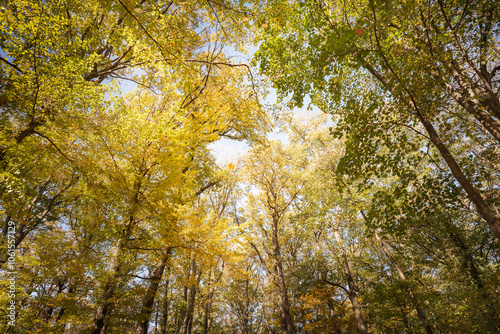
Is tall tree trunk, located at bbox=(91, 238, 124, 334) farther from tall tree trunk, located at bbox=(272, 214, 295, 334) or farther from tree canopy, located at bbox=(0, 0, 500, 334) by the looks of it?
tall tree trunk, located at bbox=(272, 214, 295, 334)

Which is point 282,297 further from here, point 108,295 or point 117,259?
point 117,259

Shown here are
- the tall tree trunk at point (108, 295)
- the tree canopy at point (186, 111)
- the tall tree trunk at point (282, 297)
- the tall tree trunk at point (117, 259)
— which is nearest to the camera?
the tree canopy at point (186, 111)

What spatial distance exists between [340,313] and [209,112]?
47.4 ft

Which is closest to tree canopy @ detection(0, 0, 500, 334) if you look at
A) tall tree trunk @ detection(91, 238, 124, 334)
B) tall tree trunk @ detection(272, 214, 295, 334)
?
tall tree trunk @ detection(91, 238, 124, 334)

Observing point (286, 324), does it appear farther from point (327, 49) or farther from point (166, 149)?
point (327, 49)

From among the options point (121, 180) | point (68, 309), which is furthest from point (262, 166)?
point (68, 309)

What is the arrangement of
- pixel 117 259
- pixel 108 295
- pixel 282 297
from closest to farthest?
pixel 117 259
pixel 108 295
pixel 282 297

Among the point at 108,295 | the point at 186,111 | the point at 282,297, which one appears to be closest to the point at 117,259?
the point at 108,295

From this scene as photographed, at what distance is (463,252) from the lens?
366 inches

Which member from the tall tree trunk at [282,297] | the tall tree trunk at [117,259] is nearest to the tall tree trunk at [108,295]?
the tall tree trunk at [117,259]

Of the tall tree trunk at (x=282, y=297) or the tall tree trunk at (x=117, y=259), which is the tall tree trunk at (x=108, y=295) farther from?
the tall tree trunk at (x=282, y=297)

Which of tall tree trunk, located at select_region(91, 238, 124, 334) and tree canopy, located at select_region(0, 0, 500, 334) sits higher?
tree canopy, located at select_region(0, 0, 500, 334)

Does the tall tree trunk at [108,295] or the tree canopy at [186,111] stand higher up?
the tree canopy at [186,111]

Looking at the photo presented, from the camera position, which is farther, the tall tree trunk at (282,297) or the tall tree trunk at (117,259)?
the tall tree trunk at (282,297)
